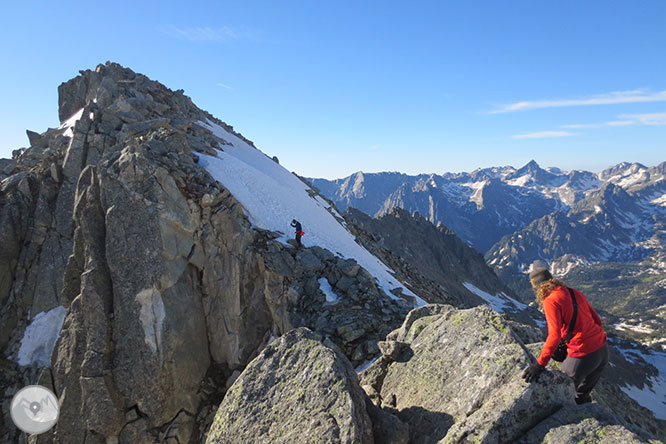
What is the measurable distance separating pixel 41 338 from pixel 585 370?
37741 mm

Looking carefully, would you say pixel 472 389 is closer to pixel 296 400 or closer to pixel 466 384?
pixel 466 384

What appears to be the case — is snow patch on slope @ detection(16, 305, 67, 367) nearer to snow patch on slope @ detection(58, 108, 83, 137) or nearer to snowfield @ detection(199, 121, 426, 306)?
snowfield @ detection(199, 121, 426, 306)

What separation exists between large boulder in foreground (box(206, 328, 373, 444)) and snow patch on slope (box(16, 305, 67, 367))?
2641 cm

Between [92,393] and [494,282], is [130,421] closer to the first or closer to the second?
[92,393]

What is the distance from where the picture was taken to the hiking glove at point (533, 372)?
768 cm

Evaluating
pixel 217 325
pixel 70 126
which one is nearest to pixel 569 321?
pixel 217 325

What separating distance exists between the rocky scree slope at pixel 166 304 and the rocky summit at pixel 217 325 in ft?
0.30

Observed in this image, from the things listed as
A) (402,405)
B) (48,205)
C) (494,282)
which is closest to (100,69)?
(48,205)

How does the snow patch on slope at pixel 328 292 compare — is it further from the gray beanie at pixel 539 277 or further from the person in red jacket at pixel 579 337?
the person in red jacket at pixel 579 337

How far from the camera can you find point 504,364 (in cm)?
869

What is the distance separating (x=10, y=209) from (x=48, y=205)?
302cm

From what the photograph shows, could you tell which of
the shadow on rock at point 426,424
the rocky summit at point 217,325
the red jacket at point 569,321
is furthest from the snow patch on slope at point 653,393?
the shadow on rock at point 426,424

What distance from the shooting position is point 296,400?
991 centimetres

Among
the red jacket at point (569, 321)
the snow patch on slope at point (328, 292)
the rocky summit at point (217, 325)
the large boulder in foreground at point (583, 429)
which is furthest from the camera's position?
the snow patch on slope at point (328, 292)
